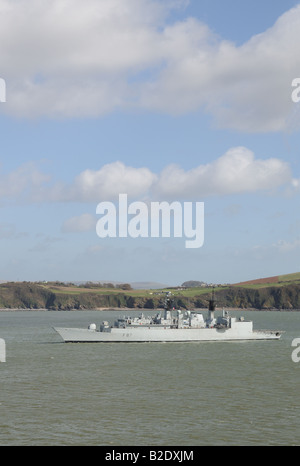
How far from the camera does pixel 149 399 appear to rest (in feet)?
122

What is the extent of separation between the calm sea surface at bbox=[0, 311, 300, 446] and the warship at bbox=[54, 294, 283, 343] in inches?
478

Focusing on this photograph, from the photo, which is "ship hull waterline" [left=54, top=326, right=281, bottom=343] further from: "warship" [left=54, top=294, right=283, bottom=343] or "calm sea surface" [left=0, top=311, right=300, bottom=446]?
"calm sea surface" [left=0, top=311, right=300, bottom=446]

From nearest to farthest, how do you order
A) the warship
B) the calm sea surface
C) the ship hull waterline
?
the calm sea surface < the ship hull waterline < the warship

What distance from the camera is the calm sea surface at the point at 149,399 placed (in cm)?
2816

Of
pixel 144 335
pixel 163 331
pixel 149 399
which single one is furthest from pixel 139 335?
pixel 149 399

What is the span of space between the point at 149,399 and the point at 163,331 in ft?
138

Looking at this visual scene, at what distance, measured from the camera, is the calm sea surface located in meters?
28.2

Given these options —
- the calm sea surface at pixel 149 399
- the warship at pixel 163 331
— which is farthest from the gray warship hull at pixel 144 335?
the calm sea surface at pixel 149 399

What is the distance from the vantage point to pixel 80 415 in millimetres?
32375

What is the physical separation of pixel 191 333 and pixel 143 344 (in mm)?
8003

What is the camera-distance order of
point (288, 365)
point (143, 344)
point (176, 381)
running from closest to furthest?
point (176, 381) → point (288, 365) → point (143, 344)

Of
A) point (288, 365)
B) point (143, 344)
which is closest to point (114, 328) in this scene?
point (143, 344)

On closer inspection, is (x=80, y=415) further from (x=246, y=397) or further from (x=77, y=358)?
(x=77, y=358)

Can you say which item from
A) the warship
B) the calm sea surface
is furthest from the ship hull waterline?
the calm sea surface
